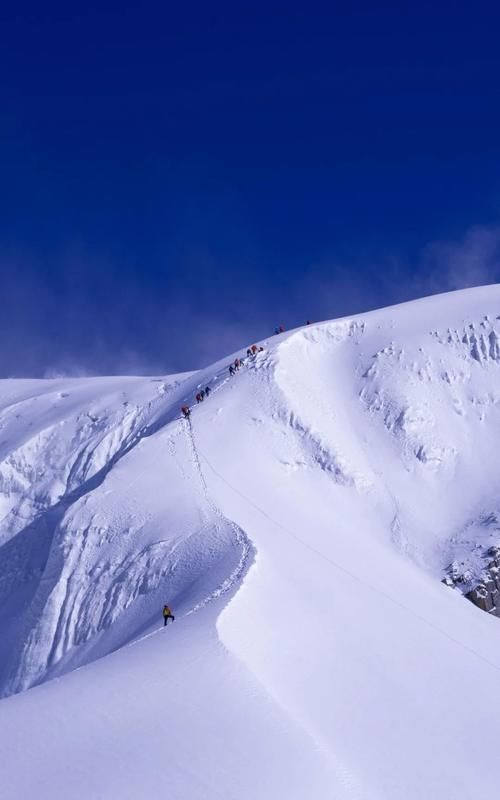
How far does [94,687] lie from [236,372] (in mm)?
39033

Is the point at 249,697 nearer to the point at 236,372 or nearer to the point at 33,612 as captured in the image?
the point at 33,612

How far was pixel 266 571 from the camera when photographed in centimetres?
2909

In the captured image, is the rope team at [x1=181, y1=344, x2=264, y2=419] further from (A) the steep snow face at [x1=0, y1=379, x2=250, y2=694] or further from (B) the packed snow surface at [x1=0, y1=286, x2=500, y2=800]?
(A) the steep snow face at [x1=0, y1=379, x2=250, y2=694]

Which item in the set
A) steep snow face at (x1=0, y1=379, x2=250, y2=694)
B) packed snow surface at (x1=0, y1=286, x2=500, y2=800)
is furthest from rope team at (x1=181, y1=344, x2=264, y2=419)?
steep snow face at (x1=0, y1=379, x2=250, y2=694)

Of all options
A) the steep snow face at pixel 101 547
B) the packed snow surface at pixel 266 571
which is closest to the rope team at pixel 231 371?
the packed snow surface at pixel 266 571

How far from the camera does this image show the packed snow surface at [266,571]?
1581 centimetres

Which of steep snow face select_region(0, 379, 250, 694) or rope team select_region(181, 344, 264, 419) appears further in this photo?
→ rope team select_region(181, 344, 264, 419)

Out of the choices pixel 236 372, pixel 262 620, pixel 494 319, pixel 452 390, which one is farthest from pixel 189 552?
pixel 494 319

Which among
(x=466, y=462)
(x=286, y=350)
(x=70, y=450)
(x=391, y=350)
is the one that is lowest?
(x=466, y=462)

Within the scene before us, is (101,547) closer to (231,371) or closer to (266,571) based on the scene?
(266,571)

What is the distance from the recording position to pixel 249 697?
691 inches

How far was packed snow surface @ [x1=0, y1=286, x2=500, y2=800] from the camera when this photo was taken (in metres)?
15.8

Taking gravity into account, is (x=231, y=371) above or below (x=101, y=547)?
above

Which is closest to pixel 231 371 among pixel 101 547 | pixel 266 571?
pixel 101 547
